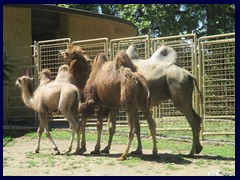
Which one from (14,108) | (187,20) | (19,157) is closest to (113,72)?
(19,157)

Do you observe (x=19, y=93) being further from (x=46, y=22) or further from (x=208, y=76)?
(x=208, y=76)

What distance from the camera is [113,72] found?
23.9 feet

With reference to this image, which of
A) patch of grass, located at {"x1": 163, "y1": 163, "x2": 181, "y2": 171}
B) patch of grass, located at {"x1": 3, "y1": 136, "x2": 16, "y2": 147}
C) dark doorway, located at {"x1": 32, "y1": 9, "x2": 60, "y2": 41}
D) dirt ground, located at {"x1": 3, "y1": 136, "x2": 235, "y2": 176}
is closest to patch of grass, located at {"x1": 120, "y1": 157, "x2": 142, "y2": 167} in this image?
dirt ground, located at {"x1": 3, "y1": 136, "x2": 235, "y2": 176}

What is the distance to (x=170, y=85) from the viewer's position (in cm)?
761

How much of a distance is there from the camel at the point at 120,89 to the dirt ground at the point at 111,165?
0.44 meters

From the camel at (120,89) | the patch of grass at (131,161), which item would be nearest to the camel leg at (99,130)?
the camel at (120,89)

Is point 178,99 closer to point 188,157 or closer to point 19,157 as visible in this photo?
point 188,157

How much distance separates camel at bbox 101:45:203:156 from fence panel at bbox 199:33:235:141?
207cm

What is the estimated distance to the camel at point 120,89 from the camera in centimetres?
681

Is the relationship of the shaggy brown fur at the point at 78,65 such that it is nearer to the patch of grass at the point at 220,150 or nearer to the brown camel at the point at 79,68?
the brown camel at the point at 79,68

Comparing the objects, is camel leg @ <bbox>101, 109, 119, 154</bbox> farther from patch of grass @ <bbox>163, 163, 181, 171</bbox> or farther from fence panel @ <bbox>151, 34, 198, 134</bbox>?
fence panel @ <bbox>151, 34, 198, 134</bbox>

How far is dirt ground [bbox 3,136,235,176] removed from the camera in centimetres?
556

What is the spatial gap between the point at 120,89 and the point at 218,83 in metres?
4.21

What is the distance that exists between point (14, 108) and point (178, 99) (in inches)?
313
